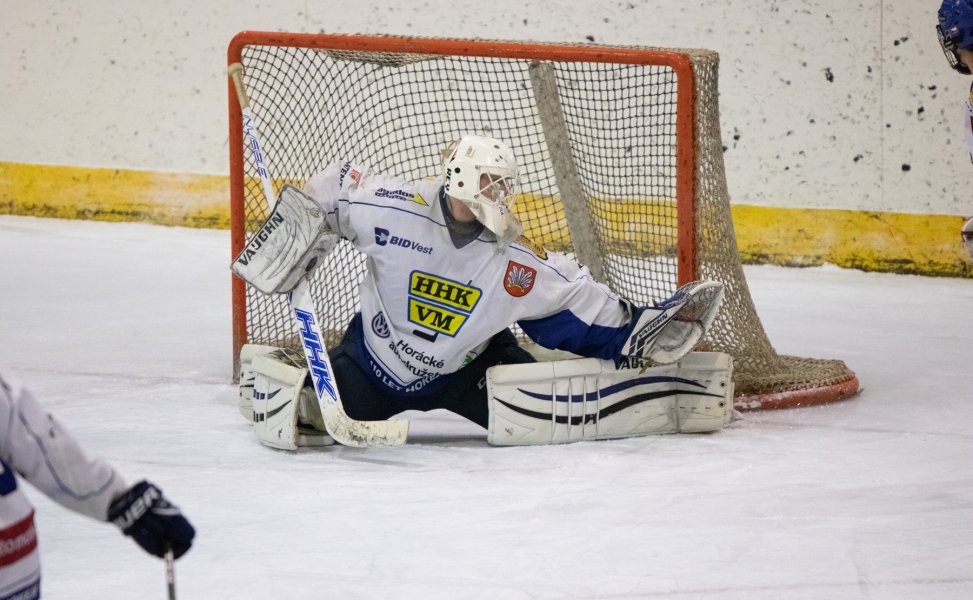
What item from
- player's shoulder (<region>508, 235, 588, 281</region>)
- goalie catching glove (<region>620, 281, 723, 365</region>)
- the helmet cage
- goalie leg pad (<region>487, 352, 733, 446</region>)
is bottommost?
goalie leg pad (<region>487, 352, 733, 446</region>)

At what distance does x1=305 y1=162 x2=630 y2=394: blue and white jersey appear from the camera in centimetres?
351

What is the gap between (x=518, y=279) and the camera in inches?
139

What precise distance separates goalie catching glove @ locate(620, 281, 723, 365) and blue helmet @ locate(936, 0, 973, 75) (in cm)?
83

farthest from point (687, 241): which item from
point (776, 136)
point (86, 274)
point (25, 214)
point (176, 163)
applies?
point (25, 214)

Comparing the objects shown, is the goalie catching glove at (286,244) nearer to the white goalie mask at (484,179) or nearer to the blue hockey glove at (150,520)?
the white goalie mask at (484,179)

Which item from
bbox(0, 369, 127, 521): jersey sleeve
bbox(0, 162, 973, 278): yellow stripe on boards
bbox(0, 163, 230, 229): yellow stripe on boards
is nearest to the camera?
bbox(0, 369, 127, 521): jersey sleeve

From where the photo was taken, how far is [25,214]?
25.9 feet

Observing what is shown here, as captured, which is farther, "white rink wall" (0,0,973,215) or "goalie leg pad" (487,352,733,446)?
"white rink wall" (0,0,973,215)

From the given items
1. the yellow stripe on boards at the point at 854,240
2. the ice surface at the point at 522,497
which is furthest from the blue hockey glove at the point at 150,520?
the yellow stripe on boards at the point at 854,240

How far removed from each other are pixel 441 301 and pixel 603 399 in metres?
0.53

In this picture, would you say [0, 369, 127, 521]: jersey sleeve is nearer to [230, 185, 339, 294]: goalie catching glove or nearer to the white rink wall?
[230, 185, 339, 294]: goalie catching glove

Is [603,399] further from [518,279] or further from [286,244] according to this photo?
[286,244]

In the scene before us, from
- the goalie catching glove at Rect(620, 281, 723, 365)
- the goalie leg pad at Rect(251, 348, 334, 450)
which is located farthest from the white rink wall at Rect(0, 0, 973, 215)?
the goalie leg pad at Rect(251, 348, 334, 450)

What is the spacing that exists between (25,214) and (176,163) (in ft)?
3.30
